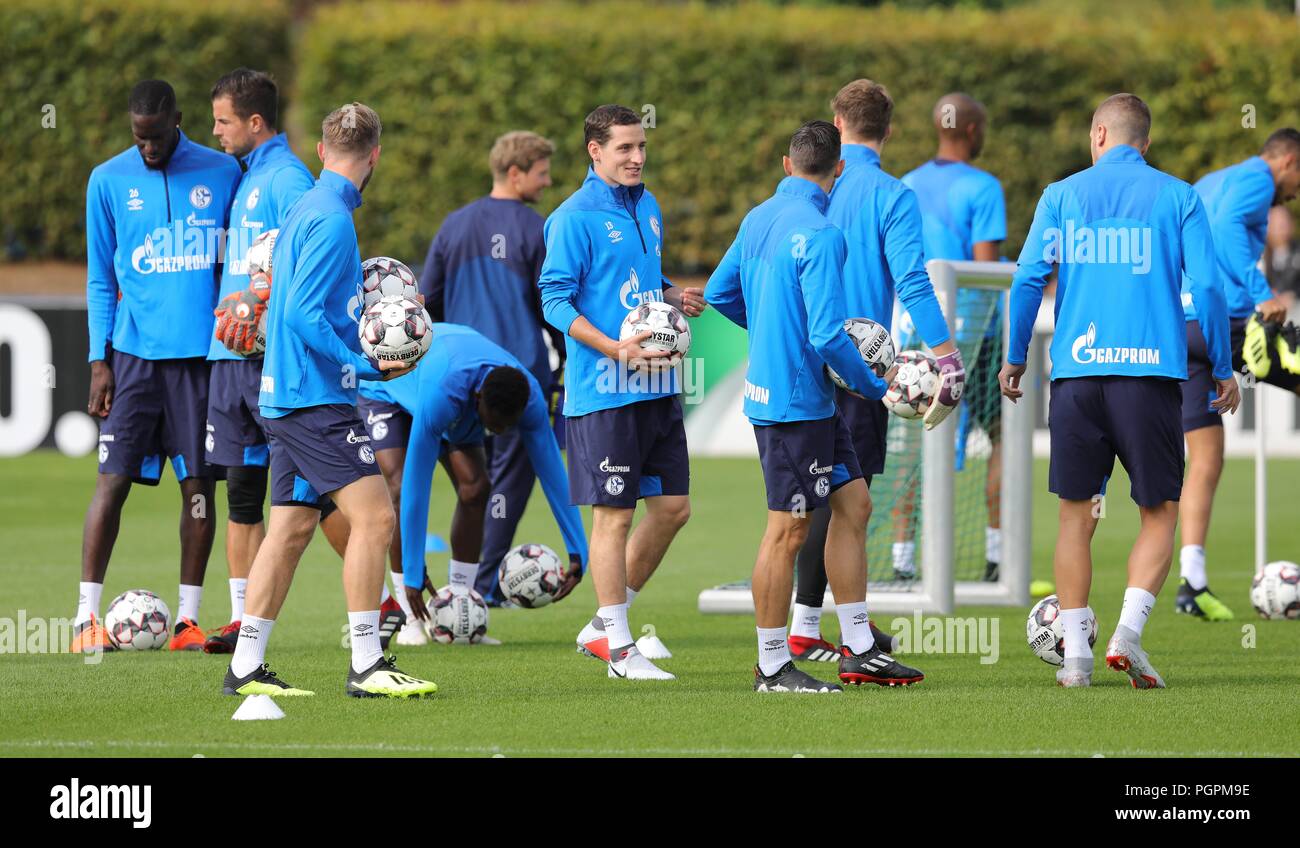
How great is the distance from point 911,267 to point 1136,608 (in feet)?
5.59

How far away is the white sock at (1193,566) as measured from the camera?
33.0 feet

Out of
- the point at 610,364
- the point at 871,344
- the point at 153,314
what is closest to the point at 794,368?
the point at 871,344

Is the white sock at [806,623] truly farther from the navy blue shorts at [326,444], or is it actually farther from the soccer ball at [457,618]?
the navy blue shorts at [326,444]

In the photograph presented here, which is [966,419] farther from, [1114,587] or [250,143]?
[250,143]

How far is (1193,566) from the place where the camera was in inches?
397

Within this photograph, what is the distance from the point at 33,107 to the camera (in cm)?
2217

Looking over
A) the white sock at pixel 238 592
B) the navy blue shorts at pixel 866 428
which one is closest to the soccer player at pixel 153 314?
the white sock at pixel 238 592

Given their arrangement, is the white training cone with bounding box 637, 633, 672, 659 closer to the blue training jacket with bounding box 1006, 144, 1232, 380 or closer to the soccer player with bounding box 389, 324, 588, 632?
the soccer player with bounding box 389, 324, 588, 632

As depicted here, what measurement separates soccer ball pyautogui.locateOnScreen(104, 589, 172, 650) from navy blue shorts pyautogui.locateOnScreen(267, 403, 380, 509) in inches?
71.6

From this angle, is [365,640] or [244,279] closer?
[365,640]

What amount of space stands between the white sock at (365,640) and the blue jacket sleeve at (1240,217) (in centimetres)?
502

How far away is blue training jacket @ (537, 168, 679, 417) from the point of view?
7750 mm

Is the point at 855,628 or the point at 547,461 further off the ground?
the point at 547,461

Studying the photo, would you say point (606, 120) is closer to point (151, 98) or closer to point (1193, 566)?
point (151, 98)
